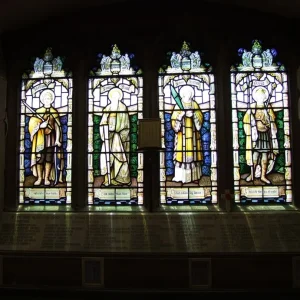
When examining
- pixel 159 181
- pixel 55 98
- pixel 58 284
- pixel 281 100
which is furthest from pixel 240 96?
pixel 58 284

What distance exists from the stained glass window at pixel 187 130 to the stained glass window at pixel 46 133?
4.63 feet

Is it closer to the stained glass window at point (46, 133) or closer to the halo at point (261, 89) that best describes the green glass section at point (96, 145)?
the stained glass window at point (46, 133)

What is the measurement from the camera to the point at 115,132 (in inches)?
278

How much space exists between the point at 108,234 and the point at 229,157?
2.01 m

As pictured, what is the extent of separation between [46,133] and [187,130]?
2079 mm

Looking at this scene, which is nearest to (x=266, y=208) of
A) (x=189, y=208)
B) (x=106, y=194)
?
(x=189, y=208)

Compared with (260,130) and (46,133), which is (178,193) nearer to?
(260,130)

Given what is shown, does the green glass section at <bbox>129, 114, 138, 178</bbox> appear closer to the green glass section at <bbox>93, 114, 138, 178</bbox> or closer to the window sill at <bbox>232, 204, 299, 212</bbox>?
the green glass section at <bbox>93, 114, 138, 178</bbox>

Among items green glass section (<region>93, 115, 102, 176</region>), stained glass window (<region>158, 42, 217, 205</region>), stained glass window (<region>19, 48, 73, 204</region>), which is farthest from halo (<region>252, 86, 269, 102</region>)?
stained glass window (<region>19, 48, 73, 204</region>)

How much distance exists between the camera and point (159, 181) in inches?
270

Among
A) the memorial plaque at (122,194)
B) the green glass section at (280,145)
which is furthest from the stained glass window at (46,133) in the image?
the green glass section at (280,145)

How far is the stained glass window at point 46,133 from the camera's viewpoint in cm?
699

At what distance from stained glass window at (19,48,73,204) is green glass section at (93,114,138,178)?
37cm

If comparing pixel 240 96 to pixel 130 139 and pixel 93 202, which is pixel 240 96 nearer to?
pixel 130 139
